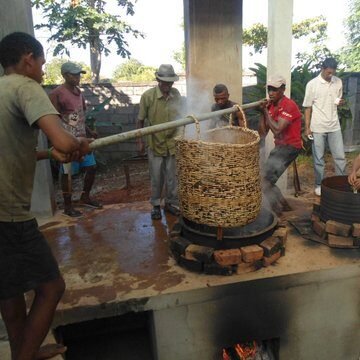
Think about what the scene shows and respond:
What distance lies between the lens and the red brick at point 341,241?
10.6 ft

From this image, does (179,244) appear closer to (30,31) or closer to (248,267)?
(248,267)

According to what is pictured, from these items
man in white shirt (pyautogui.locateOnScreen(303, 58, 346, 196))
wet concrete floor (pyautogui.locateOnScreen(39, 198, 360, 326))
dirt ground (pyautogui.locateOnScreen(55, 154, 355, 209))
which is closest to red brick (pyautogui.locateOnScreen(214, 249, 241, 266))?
wet concrete floor (pyautogui.locateOnScreen(39, 198, 360, 326))

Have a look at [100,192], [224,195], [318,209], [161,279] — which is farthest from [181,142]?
[100,192]

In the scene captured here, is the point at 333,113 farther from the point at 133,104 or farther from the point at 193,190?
the point at 133,104

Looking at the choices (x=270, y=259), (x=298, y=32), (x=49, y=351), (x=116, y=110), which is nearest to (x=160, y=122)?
(x=270, y=259)

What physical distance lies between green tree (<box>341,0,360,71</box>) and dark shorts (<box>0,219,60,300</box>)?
55.7 feet

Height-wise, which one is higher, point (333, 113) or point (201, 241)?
point (333, 113)

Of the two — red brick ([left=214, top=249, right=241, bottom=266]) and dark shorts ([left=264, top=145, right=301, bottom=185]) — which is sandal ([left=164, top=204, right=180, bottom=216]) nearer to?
dark shorts ([left=264, top=145, right=301, bottom=185])

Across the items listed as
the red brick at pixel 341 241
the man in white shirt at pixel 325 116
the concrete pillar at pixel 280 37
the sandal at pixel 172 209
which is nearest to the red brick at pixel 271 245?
the red brick at pixel 341 241

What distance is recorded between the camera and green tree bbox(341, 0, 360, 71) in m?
15.9

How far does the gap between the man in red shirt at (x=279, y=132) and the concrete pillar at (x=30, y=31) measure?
8.82 feet

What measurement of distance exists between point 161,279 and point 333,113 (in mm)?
3681

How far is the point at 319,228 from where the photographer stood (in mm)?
3482

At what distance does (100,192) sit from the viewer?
282 inches
